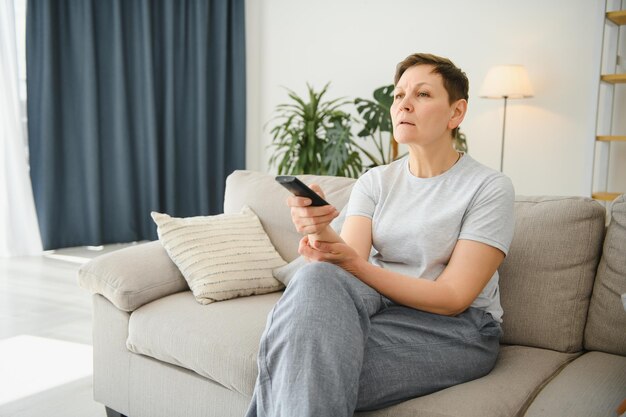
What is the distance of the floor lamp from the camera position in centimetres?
362

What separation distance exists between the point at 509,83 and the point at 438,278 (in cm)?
254

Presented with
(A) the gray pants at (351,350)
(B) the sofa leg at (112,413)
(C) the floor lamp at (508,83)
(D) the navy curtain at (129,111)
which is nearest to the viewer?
(A) the gray pants at (351,350)

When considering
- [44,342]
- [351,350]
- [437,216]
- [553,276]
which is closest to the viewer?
[351,350]

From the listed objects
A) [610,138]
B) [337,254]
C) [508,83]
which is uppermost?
[508,83]

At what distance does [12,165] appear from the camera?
410 cm

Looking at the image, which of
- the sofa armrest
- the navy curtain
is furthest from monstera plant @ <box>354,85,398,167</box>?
the sofa armrest

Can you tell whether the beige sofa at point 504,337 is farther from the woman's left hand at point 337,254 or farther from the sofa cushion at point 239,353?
the woman's left hand at point 337,254

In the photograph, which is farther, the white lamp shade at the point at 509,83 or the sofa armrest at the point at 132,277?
the white lamp shade at the point at 509,83

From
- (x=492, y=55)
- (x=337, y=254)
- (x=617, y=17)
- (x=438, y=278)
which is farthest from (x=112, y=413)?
(x=492, y=55)

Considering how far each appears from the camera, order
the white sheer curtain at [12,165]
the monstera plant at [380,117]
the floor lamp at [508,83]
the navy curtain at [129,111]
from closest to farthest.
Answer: the floor lamp at [508,83] < the monstera plant at [380,117] < the white sheer curtain at [12,165] < the navy curtain at [129,111]

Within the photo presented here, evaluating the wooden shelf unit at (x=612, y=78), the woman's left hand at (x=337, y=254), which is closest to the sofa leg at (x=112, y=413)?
the woman's left hand at (x=337, y=254)

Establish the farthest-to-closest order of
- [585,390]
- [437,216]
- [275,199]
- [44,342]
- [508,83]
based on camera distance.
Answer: [508,83] → [44,342] → [275,199] → [437,216] → [585,390]

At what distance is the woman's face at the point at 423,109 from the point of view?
150 cm

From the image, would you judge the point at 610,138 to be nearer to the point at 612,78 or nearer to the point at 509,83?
the point at 612,78
